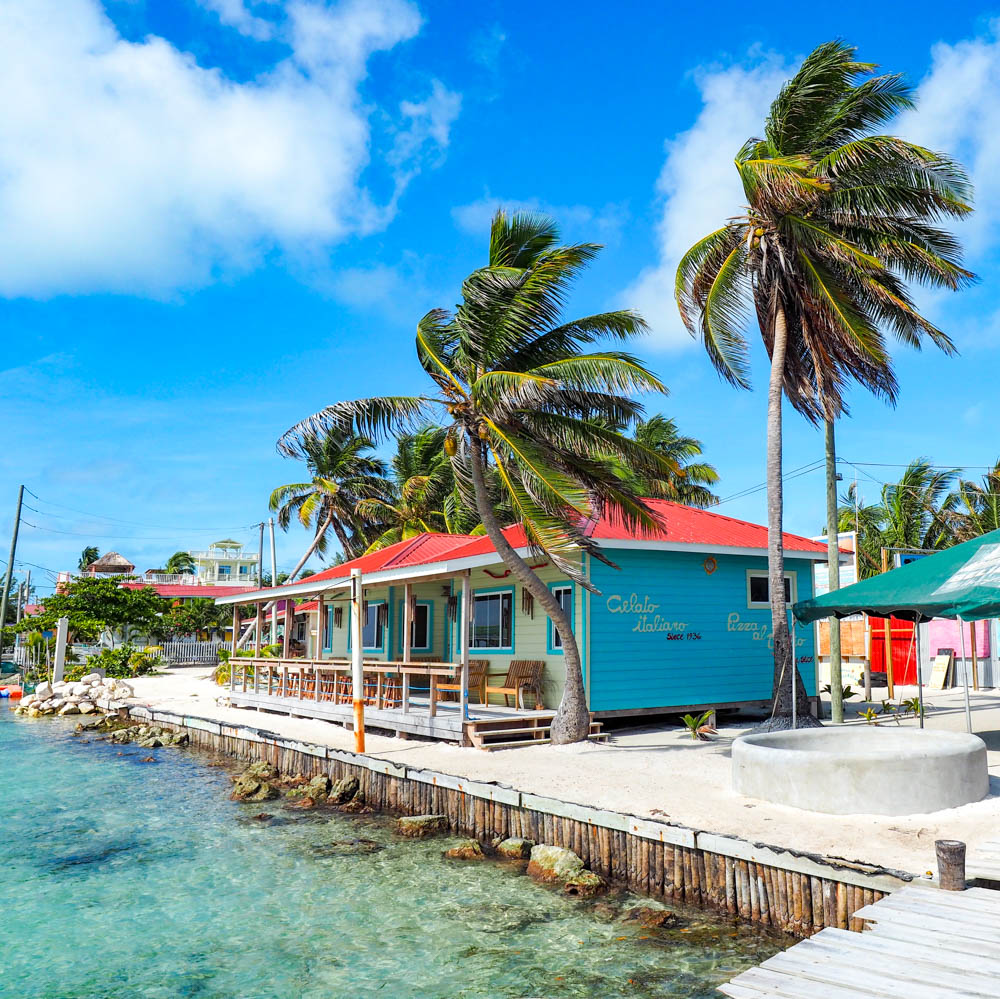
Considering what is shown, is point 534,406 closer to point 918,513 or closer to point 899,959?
A: point 899,959

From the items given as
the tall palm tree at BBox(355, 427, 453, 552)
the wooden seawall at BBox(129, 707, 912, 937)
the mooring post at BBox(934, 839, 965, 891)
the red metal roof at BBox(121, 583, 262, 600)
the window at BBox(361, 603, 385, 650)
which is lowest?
the wooden seawall at BBox(129, 707, 912, 937)

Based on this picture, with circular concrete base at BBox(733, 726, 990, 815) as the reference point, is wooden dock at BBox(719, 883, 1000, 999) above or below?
below

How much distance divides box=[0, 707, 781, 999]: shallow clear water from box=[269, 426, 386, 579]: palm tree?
26.6 meters

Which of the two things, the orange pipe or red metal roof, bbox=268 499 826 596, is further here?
red metal roof, bbox=268 499 826 596

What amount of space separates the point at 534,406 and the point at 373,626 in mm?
10282

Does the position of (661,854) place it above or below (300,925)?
above

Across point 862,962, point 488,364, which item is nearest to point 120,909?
point 862,962

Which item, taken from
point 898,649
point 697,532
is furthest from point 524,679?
point 898,649

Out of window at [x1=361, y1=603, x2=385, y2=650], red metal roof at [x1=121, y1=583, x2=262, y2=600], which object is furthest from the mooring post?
red metal roof at [x1=121, y1=583, x2=262, y2=600]

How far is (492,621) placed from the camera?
17250mm

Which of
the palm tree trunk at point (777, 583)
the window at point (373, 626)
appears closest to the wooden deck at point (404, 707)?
the window at point (373, 626)

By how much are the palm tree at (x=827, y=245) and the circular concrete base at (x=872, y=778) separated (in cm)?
447

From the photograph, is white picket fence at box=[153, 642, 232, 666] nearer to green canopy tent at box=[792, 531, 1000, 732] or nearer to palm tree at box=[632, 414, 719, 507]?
palm tree at box=[632, 414, 719, 507]

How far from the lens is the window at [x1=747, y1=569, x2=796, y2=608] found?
54.6 feet
